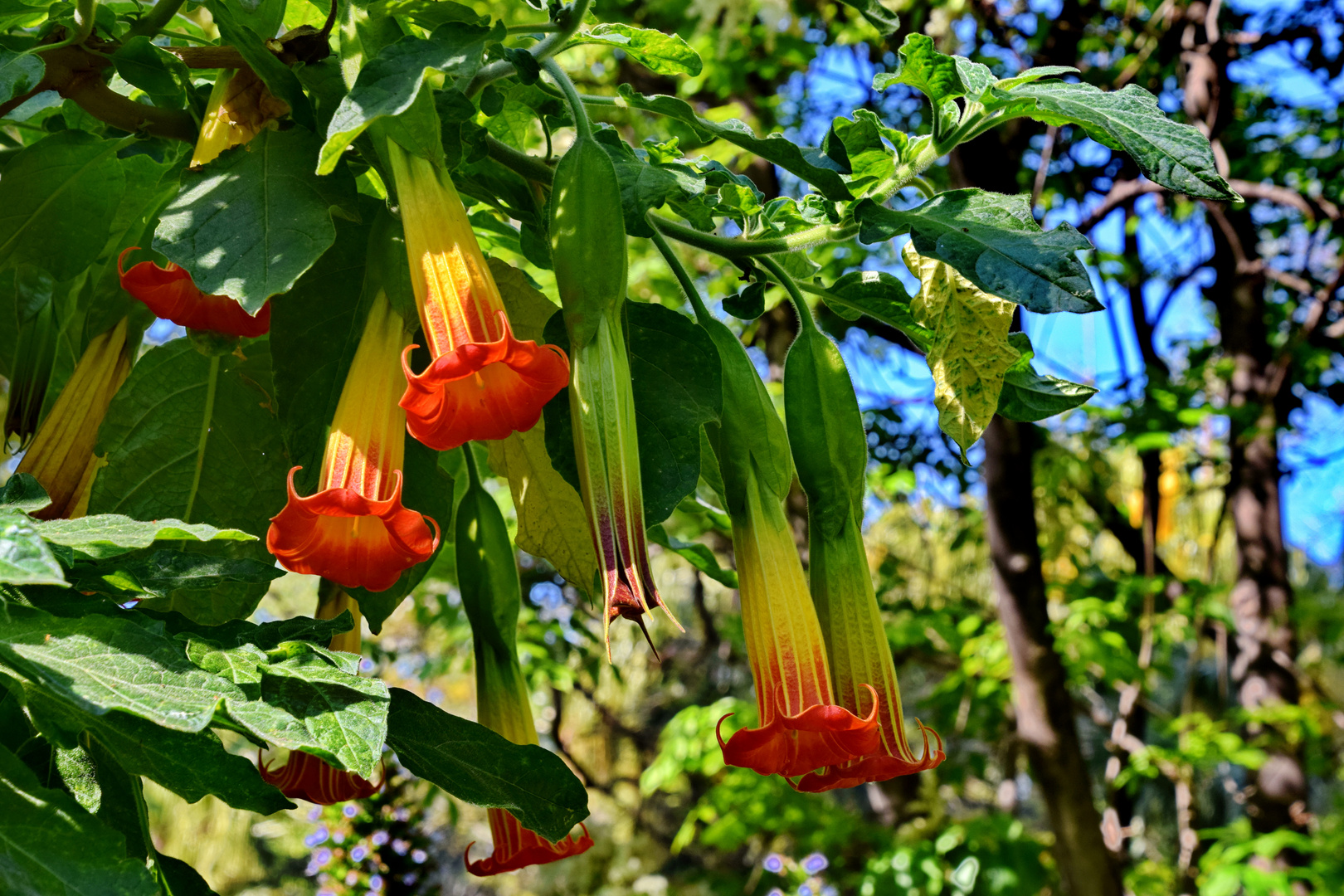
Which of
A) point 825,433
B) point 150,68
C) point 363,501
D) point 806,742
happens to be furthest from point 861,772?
point 150,68

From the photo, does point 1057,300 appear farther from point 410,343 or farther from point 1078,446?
point 1078,446

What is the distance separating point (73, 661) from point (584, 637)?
2439 millimetres

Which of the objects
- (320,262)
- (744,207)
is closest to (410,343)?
(320,262)

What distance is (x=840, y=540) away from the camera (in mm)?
551

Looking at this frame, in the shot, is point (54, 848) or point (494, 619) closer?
point (54, 848)

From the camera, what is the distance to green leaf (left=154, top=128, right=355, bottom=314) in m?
0.45

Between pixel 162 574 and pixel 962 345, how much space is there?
1.20 feet

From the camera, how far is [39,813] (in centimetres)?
36

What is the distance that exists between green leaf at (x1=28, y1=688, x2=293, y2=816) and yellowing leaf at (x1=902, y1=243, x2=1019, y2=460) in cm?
33

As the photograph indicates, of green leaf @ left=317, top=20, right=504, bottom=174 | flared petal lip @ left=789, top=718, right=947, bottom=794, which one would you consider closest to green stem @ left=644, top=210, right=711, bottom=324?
green leaf @ left=317, top=20, right=504, bottom=174

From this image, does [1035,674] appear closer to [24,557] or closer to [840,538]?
[840,538]

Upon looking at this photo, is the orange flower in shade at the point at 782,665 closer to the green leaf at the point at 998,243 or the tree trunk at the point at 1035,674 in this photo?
the green leaf at the point at 998,243

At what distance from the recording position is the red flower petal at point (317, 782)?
554 mm

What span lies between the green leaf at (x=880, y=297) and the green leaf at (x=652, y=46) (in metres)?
0.14
